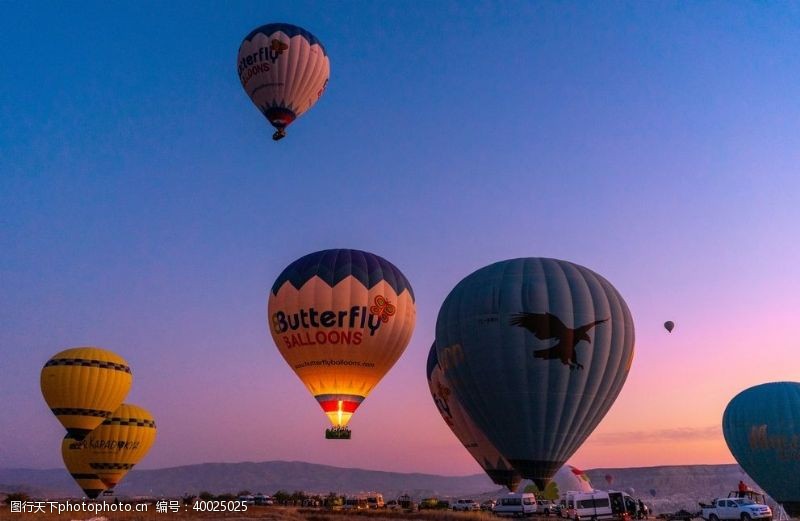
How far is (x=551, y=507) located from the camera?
146ft

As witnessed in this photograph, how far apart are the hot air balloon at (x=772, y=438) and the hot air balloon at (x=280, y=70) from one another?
102ft

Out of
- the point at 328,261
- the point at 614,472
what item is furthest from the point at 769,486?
the point at 614,472

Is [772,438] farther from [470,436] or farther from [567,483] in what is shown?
[567,483]

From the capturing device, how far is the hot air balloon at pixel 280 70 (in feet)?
141

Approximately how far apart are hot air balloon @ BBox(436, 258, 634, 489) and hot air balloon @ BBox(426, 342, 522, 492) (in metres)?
11.2

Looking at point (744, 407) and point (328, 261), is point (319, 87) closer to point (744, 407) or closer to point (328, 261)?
point (328, 261)

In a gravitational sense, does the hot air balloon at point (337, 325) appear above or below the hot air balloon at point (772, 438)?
above

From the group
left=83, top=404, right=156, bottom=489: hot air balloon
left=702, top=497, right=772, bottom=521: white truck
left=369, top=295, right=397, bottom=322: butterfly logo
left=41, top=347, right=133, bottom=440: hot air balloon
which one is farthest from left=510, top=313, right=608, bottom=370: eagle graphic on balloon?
left=83, top=404, right=156, bottom=489: hot air balloon

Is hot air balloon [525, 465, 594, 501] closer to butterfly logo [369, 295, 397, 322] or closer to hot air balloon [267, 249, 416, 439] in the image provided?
hot air balloon [267, 249, 416, 439]

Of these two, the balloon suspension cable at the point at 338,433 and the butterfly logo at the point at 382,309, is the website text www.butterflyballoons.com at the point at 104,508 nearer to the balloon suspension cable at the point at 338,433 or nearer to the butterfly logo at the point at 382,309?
the balloon suspension cable at the point at 338,433

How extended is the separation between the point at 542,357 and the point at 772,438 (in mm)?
18032

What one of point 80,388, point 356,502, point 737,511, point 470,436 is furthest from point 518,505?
point 80,388

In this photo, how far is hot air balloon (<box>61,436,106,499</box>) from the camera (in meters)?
55.1

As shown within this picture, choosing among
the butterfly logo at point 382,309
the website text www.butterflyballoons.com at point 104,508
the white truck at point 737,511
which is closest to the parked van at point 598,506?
the white truck at point 737,511
